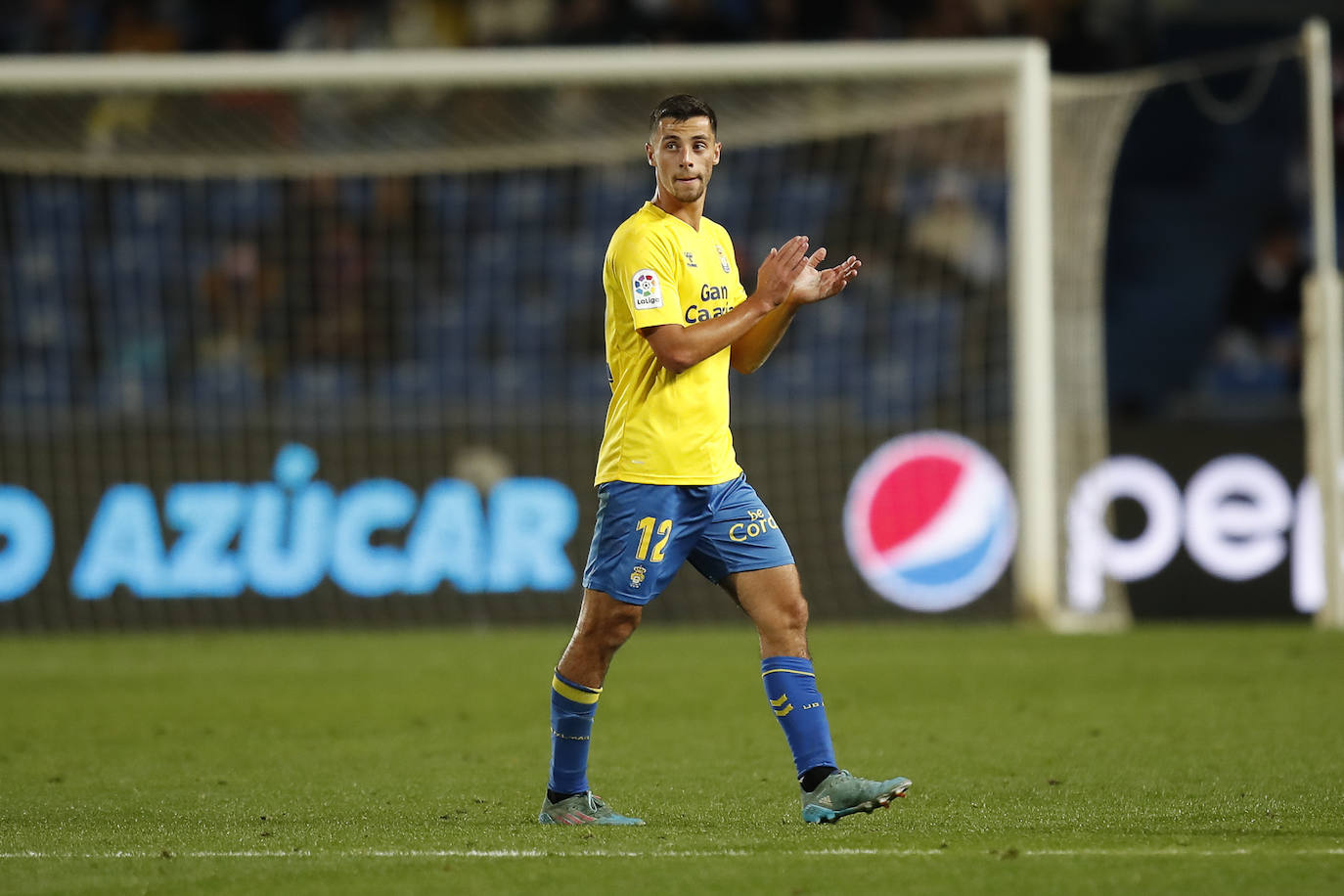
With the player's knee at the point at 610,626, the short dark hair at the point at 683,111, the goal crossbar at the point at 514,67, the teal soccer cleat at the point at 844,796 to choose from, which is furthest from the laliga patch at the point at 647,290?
the goal crossbar at the point at 514,67

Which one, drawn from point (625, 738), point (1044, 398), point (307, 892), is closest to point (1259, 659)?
point (1044, 398)

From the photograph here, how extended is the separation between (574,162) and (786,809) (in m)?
8.36

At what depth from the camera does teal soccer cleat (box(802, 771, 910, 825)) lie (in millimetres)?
4531

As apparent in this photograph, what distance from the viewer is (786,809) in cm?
509

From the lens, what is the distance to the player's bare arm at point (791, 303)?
4855 millimetres

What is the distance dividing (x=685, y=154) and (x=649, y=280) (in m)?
0.34

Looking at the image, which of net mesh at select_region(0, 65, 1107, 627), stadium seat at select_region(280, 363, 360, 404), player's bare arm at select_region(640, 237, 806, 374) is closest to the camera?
player's bare arm at select_region(640, 237, 806, 374)

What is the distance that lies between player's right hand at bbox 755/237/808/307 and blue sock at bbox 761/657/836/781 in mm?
915

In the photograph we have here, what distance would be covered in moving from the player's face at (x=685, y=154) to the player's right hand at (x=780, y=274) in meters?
0.26

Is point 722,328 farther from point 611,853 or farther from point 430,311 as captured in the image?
point 430,311

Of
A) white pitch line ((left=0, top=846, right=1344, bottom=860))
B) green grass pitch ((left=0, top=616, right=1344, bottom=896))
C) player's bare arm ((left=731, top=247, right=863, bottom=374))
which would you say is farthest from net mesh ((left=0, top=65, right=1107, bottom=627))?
white pitch line ((left=0, top=846, right=1344, bottom=860))

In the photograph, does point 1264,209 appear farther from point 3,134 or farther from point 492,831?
point 492,831

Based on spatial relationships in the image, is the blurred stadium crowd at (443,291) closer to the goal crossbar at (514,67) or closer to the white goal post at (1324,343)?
the goal crossbar at (514,67)

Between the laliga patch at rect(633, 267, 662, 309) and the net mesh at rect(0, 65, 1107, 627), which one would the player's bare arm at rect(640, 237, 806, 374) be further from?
the net mesh at rect(0, 65, 1107, 627)
